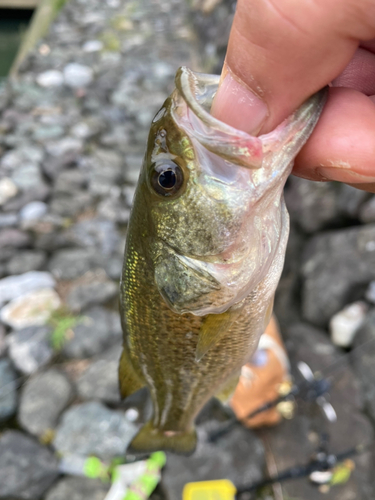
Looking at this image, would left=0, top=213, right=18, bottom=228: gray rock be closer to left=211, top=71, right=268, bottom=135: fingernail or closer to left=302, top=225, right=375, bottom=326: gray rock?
left=302, top=225, right=375, bottom=326: gray rock

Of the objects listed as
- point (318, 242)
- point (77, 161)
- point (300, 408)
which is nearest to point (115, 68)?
point (77, 161)

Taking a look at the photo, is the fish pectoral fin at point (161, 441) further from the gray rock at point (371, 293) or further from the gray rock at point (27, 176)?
the gray rock at point (27, 176)

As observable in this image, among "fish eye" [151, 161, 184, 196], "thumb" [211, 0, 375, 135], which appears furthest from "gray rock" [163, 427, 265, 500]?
"thumb" [211, 0, 375, 135]

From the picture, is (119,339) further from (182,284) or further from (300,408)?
(182,284)

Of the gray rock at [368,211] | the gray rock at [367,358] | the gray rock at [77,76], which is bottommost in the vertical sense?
the gray rock at [77,76]

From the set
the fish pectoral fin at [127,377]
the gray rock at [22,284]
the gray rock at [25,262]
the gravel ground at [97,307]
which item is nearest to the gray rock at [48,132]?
the gravel ground at [97,307]

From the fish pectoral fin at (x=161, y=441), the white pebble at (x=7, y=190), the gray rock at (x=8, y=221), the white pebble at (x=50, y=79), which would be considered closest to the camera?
the fish pectoral fin at (x=161, y=441)

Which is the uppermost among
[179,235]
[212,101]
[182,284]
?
[212,101]

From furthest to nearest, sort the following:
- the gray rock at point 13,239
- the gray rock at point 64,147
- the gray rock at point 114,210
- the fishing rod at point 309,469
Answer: the gray rock at point 64,147 < the gray rock at point 114,210 < the gray rock at point 13,239 < the fishing rod at point 309,469
